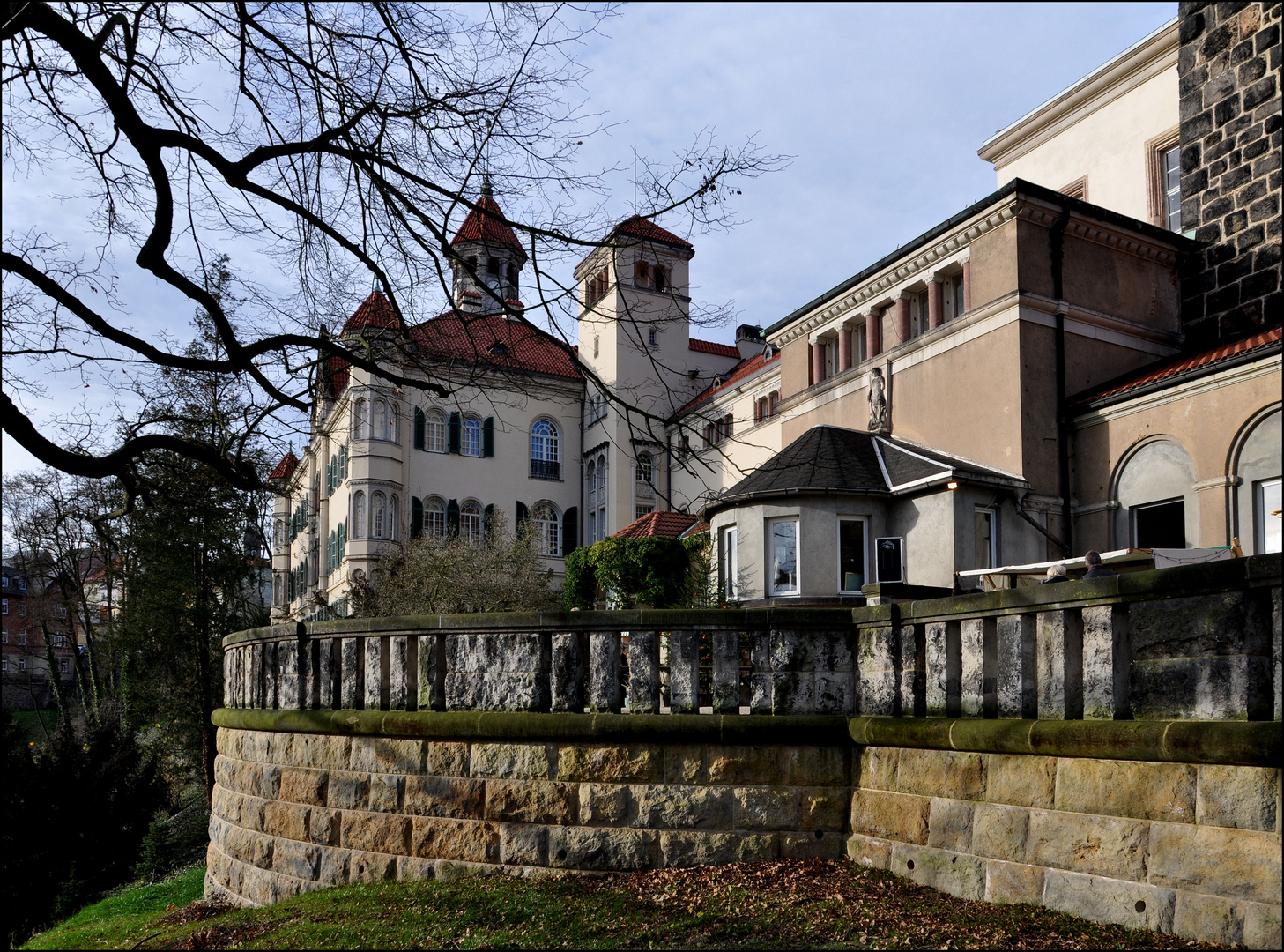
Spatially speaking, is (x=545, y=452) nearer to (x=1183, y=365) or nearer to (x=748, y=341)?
(x=748, y=341)

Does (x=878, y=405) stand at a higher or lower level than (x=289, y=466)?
higher

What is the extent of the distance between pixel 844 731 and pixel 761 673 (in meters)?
0.70

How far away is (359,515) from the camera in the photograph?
1666 inches

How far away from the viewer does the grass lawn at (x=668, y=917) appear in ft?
19.0

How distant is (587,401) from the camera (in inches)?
1880

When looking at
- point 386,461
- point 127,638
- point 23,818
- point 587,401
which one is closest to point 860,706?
point 23,818

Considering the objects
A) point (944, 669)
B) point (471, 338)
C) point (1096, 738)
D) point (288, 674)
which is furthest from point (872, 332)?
point (1096, 738)

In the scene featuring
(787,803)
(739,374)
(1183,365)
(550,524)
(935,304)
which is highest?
(739,374)

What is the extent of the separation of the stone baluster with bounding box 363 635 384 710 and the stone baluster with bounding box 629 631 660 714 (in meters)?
2.39

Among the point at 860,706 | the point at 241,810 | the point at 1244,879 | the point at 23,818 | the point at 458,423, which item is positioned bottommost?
the point at 23,818

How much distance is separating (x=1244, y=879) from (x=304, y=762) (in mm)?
7345

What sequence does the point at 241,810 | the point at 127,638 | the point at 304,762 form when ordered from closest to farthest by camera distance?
the point at 304,762
the point at 241,810
the point at 127,638

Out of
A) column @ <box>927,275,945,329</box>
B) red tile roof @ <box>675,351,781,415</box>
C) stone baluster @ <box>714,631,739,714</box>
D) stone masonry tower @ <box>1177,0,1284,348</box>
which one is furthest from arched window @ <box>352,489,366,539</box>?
stone baluster @ <box>714,631,739,714</box>

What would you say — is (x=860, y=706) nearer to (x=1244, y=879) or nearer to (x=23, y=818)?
(x=1244, y=879)
